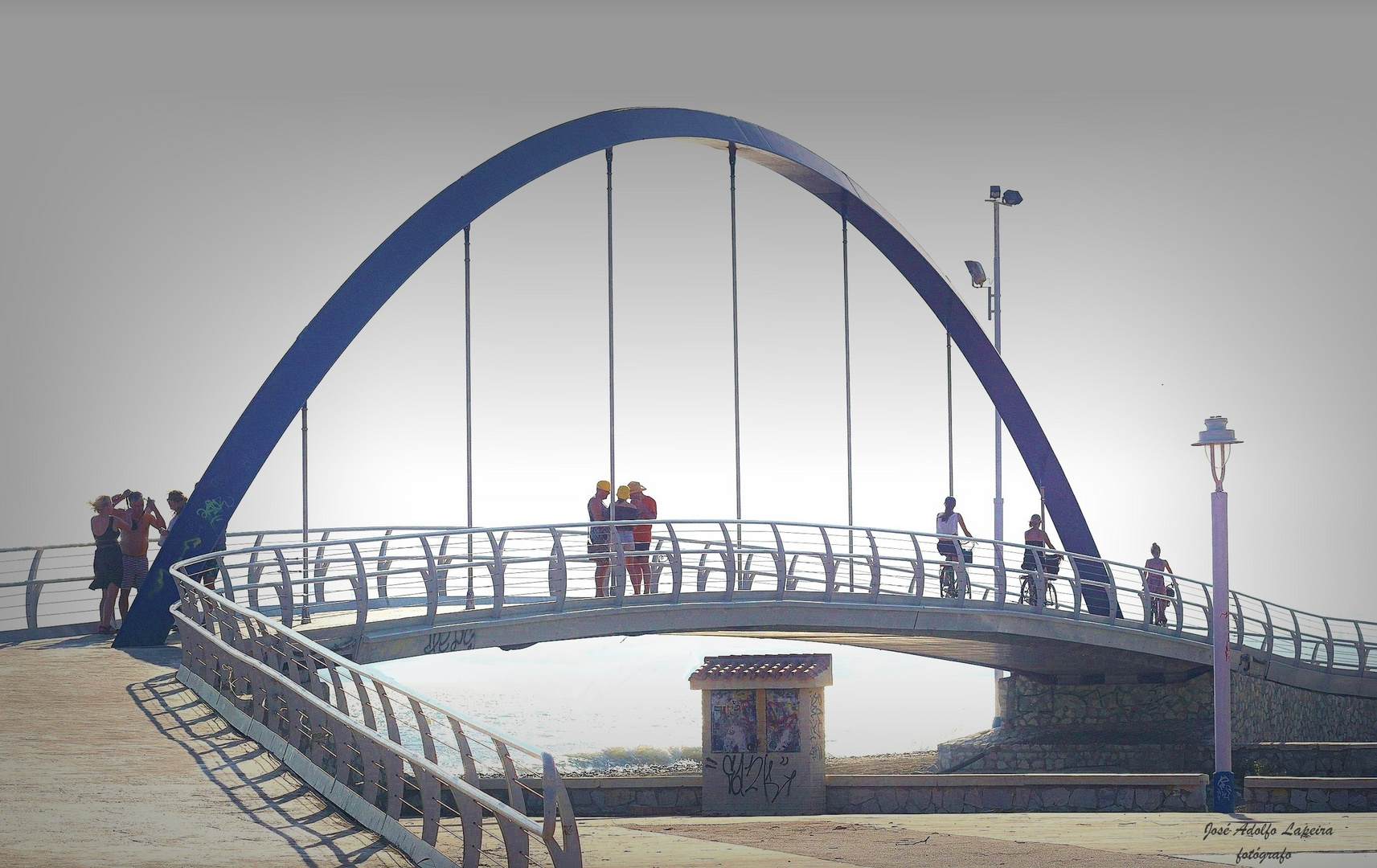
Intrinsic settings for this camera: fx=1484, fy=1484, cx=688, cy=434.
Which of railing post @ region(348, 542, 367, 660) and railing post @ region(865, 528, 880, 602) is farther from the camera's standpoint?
railing post @ region(865, 528, 880, 602)

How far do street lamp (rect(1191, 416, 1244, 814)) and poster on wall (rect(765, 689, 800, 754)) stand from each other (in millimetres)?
4884

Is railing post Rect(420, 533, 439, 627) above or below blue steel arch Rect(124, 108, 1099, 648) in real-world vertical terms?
below

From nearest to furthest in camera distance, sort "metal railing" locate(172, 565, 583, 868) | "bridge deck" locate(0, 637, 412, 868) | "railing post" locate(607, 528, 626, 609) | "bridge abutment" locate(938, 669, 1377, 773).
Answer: "metal railing" locate(172, 565, 583, 868)
"bridge deck" locate(0, 637, 412, 868)
"railing post" locate(607, 528, 626, 609)
"bridge abutment" locate(938, 669, 1377, 773)

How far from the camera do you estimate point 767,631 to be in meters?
21.2

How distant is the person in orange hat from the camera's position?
18.4m

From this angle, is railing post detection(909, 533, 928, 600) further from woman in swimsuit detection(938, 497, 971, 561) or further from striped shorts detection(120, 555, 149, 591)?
striped shorts detection(120, 555, 149, 591)

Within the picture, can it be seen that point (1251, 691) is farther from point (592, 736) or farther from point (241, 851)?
point (592, 736)

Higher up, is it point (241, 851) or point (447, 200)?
point (447, 200)

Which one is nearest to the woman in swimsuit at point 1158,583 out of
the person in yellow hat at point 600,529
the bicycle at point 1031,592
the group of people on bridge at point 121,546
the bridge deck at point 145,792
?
the bicycle at point 1031,592

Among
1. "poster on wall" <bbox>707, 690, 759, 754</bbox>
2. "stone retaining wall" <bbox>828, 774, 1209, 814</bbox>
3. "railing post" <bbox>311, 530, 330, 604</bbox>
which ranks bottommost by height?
"stone retaining wall" <bbox>828, 774, 1209, 814</bbox>

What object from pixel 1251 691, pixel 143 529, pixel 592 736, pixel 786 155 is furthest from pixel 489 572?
pixel 592 736

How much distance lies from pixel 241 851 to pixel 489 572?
8.47 meters

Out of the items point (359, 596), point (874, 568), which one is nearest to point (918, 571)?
point (874, 568)

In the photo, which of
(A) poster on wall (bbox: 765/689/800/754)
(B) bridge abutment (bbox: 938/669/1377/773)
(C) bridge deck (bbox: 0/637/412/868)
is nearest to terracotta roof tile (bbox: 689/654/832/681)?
(A) poster on wall (bbox: 765/689/800/754)
